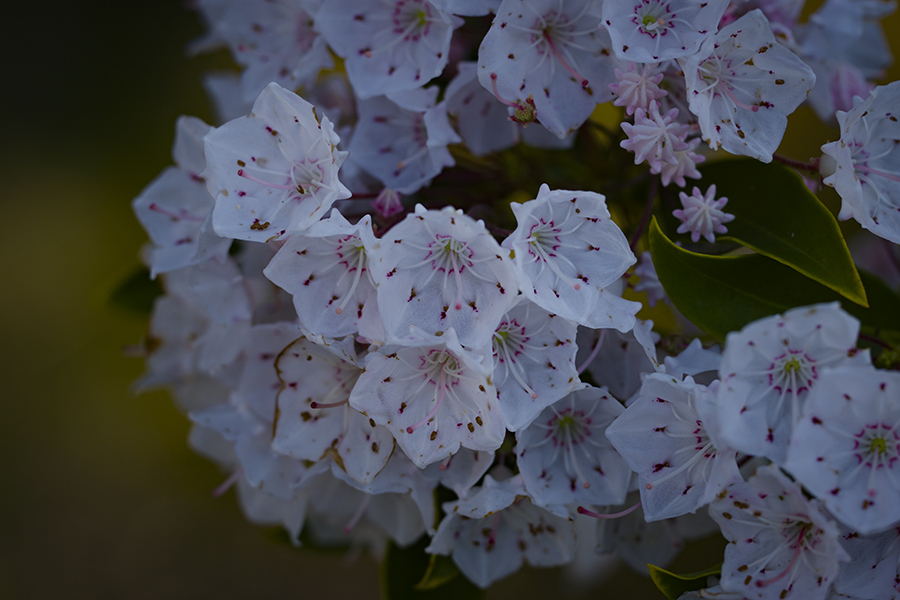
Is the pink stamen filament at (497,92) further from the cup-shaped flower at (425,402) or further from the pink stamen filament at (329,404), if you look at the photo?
the pink stamen filament at (329,404)

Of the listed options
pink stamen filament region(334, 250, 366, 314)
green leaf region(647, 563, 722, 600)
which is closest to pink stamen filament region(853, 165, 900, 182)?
green leaf region(647, 563, 722, 600)

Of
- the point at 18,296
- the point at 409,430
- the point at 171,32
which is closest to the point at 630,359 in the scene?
the point at 409,430

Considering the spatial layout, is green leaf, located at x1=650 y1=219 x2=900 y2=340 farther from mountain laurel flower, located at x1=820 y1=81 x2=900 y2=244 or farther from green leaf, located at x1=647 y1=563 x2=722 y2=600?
green leaf, located at x1=647 y1=563 x2=722 y2=600

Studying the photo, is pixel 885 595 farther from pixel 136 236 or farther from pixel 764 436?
pixel 136 236

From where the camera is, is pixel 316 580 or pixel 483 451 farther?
pixel 316 580

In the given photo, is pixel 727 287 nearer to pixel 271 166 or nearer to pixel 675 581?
pixel 675 581

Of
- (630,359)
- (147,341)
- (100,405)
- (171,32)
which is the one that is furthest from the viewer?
(171,32)

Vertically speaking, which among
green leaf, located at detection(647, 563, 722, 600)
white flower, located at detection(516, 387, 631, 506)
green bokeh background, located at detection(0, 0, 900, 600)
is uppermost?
white flower, located at detection(516, 387, 631, 506)
